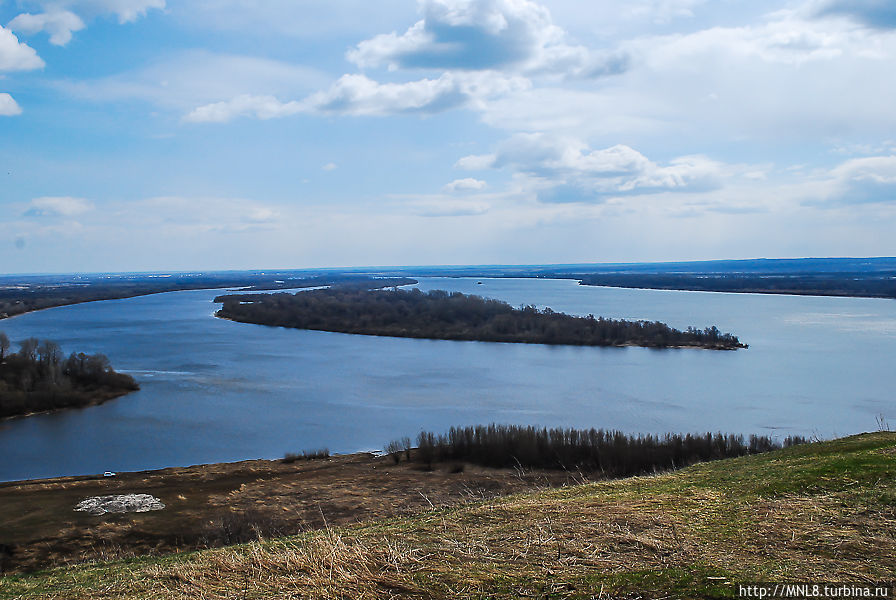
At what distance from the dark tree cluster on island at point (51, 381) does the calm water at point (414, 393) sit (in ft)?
3.75

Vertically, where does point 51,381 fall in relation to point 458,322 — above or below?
below

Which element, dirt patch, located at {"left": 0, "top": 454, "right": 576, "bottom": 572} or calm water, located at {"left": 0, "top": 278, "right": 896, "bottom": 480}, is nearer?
dirt patch, located at {"left": 0, "top": 454, "right": 576, "bottom": 572}

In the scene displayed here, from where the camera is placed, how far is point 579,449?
16281 mm

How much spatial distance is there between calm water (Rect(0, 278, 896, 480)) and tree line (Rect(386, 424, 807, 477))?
8.45 feet

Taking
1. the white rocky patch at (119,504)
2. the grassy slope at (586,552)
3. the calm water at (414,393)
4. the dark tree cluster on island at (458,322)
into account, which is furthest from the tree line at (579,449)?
the dark tree cluster on island at (458,322)

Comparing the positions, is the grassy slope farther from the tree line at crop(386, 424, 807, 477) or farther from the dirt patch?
the tree line at crop(386, 424, 807, 477)

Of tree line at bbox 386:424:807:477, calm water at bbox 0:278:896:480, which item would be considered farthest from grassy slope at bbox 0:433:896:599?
calm water at bbox 0:278:896:480

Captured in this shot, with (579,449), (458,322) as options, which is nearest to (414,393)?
(579,449)

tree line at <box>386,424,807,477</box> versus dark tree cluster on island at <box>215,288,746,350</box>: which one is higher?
dark tree cluster on island at <box>215,288,746,350</box>

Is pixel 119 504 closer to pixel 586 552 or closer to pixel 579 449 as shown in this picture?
pixel 579 449

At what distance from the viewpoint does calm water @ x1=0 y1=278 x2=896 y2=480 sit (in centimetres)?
1886

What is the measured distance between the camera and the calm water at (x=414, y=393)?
1886 cm

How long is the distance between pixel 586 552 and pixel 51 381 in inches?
1042

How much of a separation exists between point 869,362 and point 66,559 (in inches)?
1171
